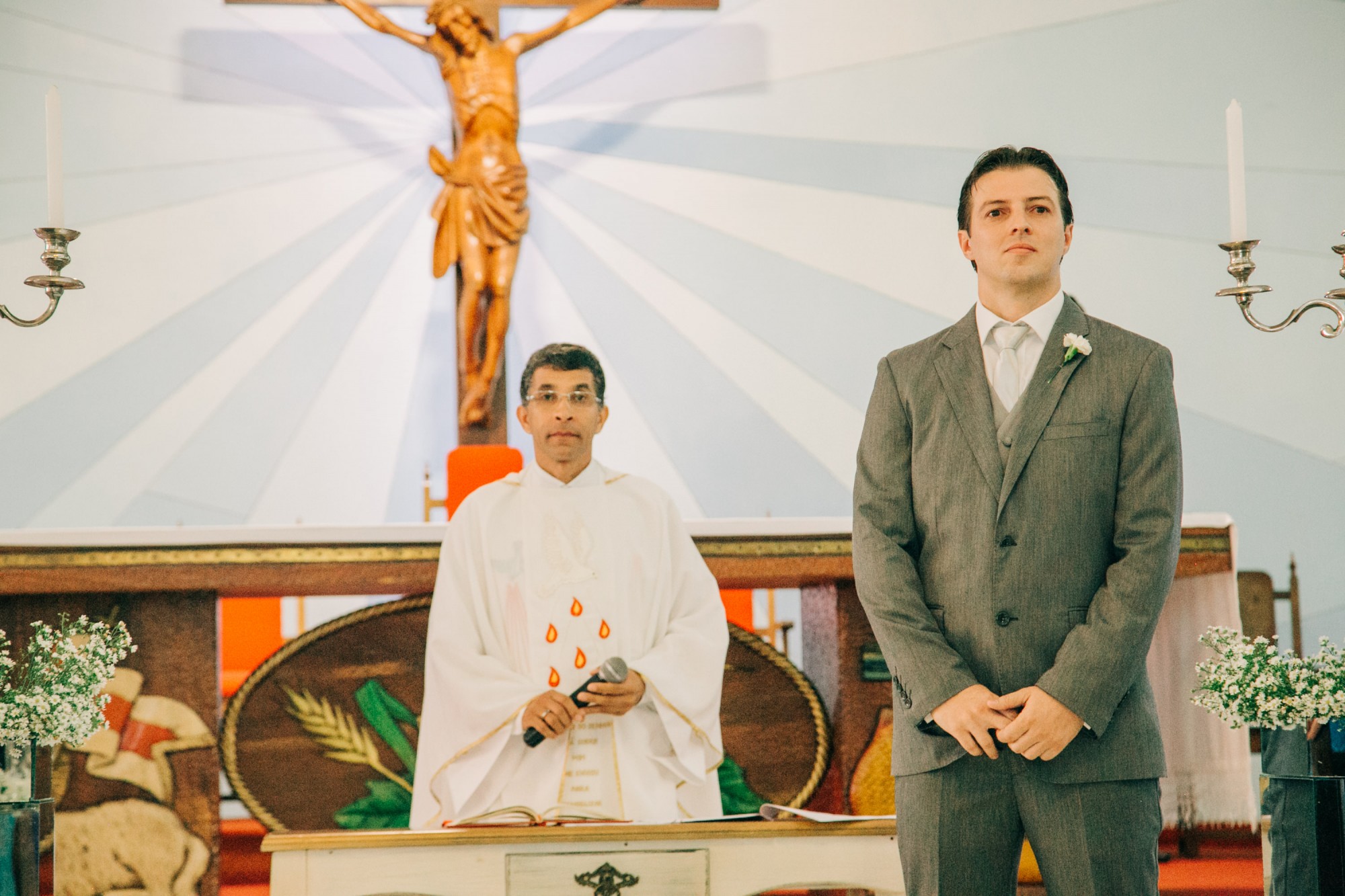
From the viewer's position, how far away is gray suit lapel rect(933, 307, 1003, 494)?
181 cm

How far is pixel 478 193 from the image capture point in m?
4.57

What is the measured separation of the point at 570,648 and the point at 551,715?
0.26m

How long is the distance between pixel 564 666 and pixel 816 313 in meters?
2.78

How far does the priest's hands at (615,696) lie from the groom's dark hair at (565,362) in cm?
63

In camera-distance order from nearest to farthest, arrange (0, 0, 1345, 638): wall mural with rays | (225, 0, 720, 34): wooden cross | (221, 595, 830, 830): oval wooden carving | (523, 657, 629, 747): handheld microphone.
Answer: (523, 657, 629, 747): handheld microphone, (221, 595, 830, 830): oval wooden carving, (225, 0, 720, 34): wooden cross, (0, 0, 1345, 638): wall mural with rays

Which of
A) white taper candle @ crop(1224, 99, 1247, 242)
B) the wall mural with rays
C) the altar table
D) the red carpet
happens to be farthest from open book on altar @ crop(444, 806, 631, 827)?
the wall mural with rays

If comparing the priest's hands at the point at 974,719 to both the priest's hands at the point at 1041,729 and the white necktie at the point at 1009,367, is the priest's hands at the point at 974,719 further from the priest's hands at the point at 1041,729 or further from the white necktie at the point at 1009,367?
the white necktie at the point at 1009,367

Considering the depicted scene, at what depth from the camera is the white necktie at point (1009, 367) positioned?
189 cm

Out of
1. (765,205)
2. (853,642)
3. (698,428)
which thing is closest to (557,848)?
(853,642)

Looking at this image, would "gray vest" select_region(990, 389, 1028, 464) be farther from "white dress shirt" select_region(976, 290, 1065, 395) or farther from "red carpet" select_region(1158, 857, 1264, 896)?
"red carpet" select_region(1158, 857, 1264, 896)

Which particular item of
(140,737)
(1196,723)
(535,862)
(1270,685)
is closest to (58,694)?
(140,737)

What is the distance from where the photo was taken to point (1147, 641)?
1750 mm

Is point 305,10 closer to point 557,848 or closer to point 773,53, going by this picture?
point 773,53

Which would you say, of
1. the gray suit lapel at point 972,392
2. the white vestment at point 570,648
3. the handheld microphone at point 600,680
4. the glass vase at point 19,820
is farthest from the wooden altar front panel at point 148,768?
the gray suit lapel at point 972,392
